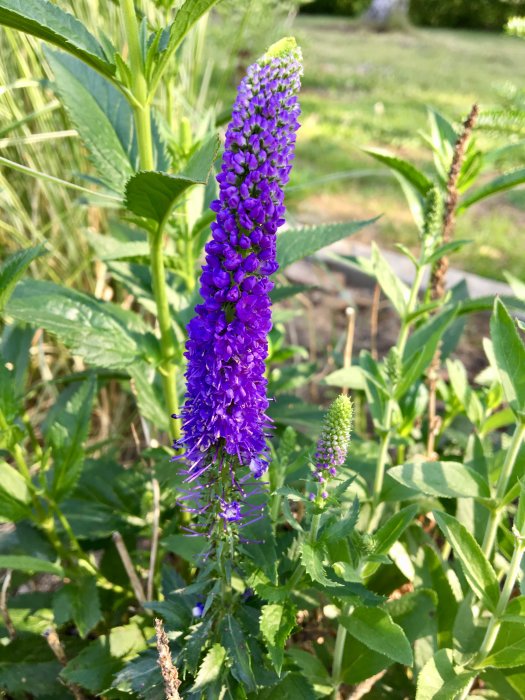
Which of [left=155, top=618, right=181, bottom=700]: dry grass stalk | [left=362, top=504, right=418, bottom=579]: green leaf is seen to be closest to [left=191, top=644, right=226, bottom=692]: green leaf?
[left=155, top=618, right=181, bottom=700]: dry grass stalk

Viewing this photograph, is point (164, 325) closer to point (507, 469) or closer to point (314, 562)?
point (314, 562)

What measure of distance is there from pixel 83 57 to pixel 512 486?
1.41 m

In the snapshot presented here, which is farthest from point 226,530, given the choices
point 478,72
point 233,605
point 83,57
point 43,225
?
point 478,72

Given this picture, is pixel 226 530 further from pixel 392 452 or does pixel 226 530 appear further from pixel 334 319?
pixel 334 319

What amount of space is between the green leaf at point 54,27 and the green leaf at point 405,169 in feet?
2.83

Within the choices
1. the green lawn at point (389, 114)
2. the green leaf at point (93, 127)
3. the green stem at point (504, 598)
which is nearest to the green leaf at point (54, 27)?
the green leaf at point (93, 127)

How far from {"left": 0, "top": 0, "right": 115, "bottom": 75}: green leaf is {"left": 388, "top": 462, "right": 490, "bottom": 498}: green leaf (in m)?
1.08

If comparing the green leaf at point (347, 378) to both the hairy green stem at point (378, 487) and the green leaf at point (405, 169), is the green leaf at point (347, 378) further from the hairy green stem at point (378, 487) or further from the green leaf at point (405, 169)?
the green leaf at point (405, 169)

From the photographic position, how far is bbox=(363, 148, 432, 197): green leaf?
6.31 ft

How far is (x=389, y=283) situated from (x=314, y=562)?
1.05m

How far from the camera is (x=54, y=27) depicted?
1.29m

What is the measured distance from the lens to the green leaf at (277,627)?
1280 mm

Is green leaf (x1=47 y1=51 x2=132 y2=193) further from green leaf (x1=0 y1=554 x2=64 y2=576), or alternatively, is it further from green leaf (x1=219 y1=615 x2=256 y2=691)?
green leaf (x1=219 y1=615 x2=256 y2=691)

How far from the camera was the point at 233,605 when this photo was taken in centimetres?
151
